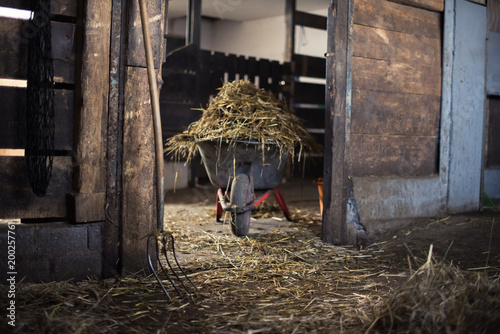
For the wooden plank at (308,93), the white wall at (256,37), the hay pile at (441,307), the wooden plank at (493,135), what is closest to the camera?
the hay pile at (441,307)

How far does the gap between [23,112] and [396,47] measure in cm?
277

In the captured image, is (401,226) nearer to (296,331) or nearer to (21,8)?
(296,331)

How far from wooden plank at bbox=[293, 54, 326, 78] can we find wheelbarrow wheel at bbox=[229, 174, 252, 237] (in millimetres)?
4075

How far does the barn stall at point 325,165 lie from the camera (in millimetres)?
2559

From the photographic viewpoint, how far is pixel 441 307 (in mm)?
1920

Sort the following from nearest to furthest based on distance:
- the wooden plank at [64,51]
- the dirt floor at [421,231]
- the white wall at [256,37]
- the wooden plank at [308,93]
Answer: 1. the wooden plank at [64,51]
2. the dirt floor at [421,231]
3. the wooden plank at [308,93]
4. the white wall at [256,37]

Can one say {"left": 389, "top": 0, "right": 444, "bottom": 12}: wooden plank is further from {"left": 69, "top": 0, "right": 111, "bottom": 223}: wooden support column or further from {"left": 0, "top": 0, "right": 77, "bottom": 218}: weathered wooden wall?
{"left": 0, "top": 0, "right": 77, "bottom": 218}: weathered wooden wall

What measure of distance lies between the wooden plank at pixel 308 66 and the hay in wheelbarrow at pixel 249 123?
3.48 m

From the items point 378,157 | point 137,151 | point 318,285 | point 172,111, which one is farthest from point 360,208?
point 172,111

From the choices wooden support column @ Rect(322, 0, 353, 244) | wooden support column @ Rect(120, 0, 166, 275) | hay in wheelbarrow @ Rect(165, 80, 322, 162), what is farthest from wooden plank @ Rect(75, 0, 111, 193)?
wooden support column @ Rect(322, 0, 353, 244)

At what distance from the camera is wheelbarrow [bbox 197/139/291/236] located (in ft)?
13.0

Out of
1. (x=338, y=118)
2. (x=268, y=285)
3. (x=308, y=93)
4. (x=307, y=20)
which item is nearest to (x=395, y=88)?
(x=338, y=118)

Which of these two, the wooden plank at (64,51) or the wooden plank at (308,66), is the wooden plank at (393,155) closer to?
the wooden plank at (64,51)

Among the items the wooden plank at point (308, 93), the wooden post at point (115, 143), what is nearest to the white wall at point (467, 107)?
the wooden post at point (115, 143)
